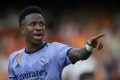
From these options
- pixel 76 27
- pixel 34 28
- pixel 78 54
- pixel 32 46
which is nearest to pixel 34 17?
pixel 34 28

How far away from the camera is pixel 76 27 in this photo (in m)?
13.4

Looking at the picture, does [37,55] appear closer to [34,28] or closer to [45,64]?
[45,64]

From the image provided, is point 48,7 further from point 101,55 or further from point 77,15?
point 101,55

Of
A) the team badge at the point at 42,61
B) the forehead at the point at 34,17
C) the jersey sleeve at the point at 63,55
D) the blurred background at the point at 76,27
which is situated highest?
the forehead at the point at 34,17

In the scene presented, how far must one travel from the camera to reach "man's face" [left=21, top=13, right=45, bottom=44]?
669 centimetres

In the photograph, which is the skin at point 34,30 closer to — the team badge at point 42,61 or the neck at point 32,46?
the neck at point 32,46

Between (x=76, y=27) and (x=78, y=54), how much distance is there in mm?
7201

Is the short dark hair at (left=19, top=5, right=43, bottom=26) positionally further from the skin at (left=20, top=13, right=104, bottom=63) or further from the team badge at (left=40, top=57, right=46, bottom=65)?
the team badge at (left=40, top=57, right=46, bottom=65)

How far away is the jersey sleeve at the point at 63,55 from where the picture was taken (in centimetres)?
646

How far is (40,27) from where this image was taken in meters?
6.70

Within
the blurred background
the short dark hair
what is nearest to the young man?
the short dark hair

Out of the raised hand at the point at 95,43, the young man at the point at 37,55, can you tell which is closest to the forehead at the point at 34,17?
the young man at the point at 37,55

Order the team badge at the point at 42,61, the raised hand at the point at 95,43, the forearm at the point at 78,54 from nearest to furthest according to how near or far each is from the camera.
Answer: the raised hand at the point at 95,43 < the forearm at the point at 78,54 < the team badge at the point at 42,61

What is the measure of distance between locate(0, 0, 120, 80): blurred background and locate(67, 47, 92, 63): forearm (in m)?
5.80
